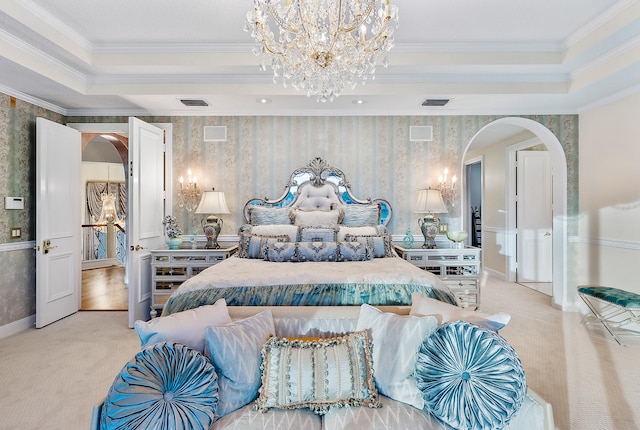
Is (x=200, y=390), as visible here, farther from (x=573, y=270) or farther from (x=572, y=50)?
(x=573, y=270)

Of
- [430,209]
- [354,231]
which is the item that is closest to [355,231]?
[354,231]

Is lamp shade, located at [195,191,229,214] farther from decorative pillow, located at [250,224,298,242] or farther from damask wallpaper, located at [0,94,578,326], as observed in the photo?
decorative pillow, located at [250,224,298,242]

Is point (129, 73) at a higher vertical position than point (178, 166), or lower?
higher

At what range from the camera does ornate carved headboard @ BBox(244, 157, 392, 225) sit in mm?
4316

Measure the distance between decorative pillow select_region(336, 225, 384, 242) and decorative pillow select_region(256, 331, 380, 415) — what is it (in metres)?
2.09

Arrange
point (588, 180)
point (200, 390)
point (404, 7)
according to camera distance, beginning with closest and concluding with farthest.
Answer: point (200, 390) → point (404, 7) → point (588, 180)

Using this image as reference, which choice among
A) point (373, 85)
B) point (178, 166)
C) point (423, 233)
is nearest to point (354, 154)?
point (373, 85)

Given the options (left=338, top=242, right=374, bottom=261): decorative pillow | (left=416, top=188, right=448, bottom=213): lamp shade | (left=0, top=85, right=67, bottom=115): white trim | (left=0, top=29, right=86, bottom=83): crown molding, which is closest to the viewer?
(left=0, top=29, right=86, bottom=83): crown molding

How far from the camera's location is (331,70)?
2314mm

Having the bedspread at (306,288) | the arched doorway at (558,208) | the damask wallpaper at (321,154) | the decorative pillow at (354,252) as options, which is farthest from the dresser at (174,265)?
the arched doorway at (558,208)

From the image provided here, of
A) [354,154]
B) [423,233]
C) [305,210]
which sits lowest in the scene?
[423,233]

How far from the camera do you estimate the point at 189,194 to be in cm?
439

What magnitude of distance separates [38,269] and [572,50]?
579cm

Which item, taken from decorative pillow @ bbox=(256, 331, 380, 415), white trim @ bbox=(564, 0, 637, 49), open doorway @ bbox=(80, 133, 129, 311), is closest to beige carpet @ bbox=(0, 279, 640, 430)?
decorative pillow @ bbox=(256, 331, 380, 415)
